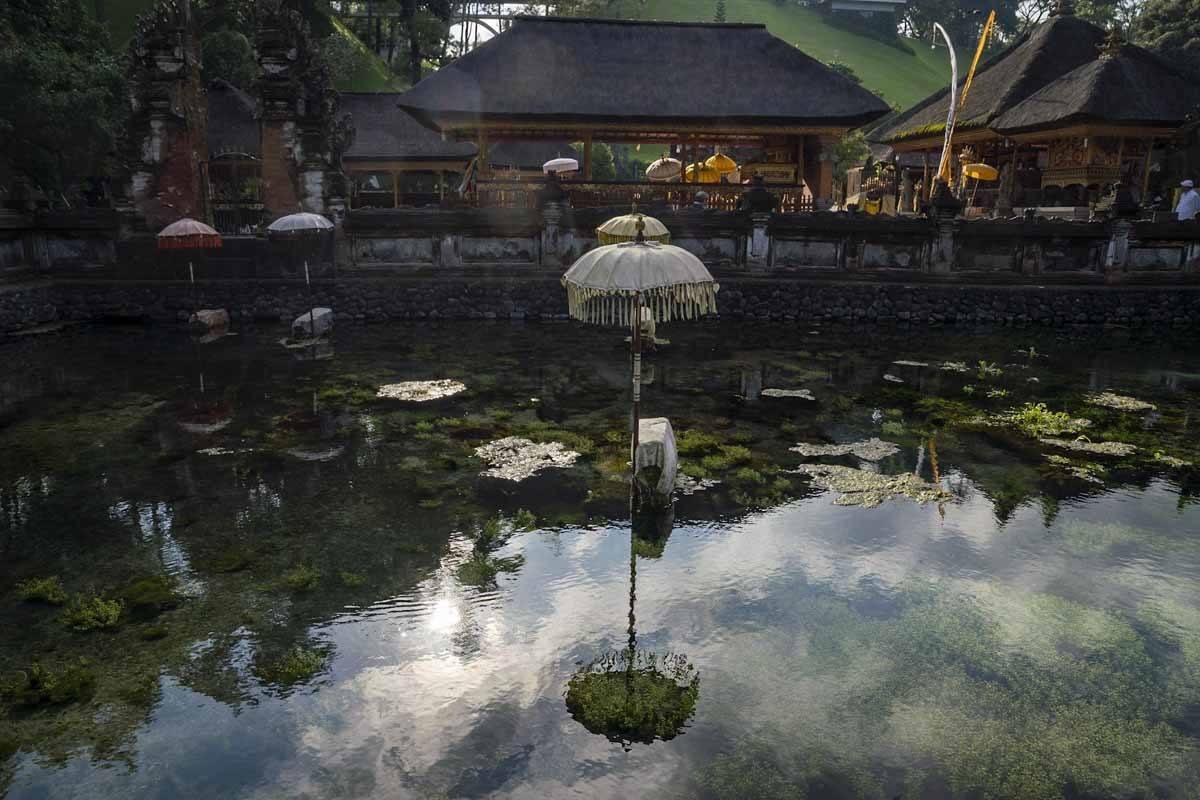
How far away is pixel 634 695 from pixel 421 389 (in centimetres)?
888

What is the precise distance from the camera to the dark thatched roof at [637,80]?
22.1 meters

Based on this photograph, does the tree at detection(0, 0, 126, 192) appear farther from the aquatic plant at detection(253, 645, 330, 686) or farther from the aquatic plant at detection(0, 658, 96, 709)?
the aquatic plant at detection(253, 645, 330, 686)

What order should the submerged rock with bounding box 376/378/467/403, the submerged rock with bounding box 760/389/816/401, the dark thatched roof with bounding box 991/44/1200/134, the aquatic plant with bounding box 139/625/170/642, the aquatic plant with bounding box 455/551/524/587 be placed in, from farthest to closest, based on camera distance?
the dark thatched roof with bounding box 991/44/1200/134 < the submerged rock with bounding box 760/389/816/401 < the submerged rock with bounding box 376/378/467/403 < the aquatic plant with bounding box 455/551/524/587 < the aquatic plant with bounding box 139/625/170/642

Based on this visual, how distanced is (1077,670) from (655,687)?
10.5ft

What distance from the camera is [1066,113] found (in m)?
22.8

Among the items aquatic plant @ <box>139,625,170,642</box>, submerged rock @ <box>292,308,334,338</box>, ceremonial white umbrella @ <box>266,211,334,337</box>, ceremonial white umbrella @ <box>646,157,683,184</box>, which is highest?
ceremonial white umbrella @ <box>646,157,683,184</box>

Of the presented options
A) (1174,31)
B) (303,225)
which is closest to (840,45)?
(1174,31)

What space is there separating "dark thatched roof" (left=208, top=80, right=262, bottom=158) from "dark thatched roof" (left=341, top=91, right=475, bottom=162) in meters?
3.79

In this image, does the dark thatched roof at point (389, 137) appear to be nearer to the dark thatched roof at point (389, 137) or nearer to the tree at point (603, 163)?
the dark thatched roof at point (389, 137)

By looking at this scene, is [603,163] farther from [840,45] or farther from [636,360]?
[840,45]

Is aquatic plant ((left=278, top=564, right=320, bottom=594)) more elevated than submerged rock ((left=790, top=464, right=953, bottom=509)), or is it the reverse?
submerged rock ((left=790, top=464, right=953, bottom=509))

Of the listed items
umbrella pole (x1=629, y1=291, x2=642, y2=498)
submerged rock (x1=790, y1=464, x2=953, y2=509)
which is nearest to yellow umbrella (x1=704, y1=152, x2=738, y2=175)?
submerged rock (x1=790, y1=464, x2=953, y2=509)

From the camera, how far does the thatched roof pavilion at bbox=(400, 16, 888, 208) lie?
22.2 m

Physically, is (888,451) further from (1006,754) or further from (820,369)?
(1006,754)
